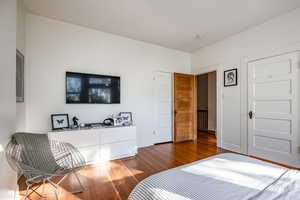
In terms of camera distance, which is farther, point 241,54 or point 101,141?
point 241,54

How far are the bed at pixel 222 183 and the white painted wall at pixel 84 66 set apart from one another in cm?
248

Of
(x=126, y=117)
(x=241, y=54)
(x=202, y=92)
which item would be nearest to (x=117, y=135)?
(x=126, y=117)

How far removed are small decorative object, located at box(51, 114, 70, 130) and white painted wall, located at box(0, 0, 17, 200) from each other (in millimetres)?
983

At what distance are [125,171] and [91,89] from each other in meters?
1.76

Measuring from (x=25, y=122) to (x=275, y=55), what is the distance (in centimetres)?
471

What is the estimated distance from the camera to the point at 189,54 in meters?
4.61

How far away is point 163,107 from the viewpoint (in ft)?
13.5

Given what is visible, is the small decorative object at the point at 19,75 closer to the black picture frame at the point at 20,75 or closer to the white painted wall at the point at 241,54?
the black picture frame at the point at 20,75

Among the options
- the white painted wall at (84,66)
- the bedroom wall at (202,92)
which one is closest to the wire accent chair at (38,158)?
the white painted wall at (84,66)

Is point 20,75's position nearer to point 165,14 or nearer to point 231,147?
point 165,14

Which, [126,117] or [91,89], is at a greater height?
[91,89]

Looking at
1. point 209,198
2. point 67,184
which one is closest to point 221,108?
point 209,198

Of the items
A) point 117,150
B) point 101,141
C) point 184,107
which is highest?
point 184,107

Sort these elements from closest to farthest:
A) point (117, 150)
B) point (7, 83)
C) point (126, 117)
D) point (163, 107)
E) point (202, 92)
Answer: point (7, 83)
point (117, 150)
point (126, 117)
point (163, 107)
point (202, 92)
